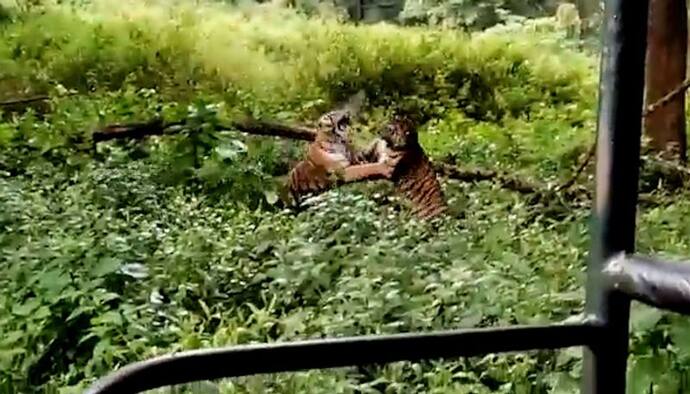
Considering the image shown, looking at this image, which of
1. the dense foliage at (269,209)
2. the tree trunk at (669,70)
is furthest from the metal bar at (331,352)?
the tree trunk at (669,70)

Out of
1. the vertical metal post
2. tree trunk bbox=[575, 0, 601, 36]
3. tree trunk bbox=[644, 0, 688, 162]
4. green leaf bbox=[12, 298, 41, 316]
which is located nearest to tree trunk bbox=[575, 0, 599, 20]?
tree trunk bbox=[575, 0, 601, 36]

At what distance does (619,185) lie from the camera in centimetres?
35

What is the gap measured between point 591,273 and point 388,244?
159 cm

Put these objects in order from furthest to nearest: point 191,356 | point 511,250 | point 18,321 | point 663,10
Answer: point 663,10 → point 511,250 → point 18,321 → point 191,356

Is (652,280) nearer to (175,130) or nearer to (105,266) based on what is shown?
(105,266)

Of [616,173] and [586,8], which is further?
[586,8]

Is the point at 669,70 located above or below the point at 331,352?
below

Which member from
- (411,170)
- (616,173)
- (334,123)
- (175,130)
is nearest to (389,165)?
(411,170)

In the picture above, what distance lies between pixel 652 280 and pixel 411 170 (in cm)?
196

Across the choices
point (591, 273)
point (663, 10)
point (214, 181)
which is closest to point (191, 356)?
point (591, 273)

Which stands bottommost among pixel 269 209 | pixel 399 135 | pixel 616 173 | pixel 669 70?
pixel 269 209

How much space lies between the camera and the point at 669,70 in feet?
7.75

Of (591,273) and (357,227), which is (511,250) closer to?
(357,227)

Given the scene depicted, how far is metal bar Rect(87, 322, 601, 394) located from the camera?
0.30 meters
